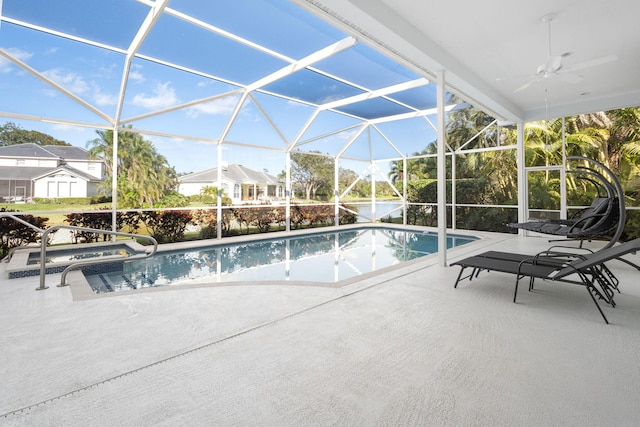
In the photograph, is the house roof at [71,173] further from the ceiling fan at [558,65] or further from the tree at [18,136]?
the ceiling fan at [558,65]

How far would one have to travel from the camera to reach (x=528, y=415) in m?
1.78

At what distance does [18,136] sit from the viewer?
7184mm

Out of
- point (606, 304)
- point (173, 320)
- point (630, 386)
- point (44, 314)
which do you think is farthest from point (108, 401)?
point (606, 304)

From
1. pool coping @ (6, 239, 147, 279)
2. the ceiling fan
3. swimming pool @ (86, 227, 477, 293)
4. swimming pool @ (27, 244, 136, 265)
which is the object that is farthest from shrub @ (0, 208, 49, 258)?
the ceiling fan

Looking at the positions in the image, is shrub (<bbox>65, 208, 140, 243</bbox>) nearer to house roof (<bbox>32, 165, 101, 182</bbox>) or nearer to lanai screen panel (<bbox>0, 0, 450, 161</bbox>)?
house roof (<bbox>32, 165, 101, 182</bbox>)

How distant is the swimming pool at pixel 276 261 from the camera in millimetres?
5910

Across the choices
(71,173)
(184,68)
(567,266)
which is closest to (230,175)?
(184,68)

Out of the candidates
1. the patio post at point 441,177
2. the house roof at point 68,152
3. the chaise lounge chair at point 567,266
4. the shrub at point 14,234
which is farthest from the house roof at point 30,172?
the chaise lounge chair at point 567,266

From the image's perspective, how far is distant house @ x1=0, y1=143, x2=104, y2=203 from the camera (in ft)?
23.7

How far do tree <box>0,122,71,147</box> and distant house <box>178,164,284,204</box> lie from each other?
3728 mm

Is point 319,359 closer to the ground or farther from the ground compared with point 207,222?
closer to the ground

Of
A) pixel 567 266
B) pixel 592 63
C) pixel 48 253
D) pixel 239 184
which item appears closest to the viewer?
pixel 567 266

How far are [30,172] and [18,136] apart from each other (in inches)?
33.3

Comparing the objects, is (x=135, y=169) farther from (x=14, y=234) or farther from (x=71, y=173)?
(x=14, y=234)
